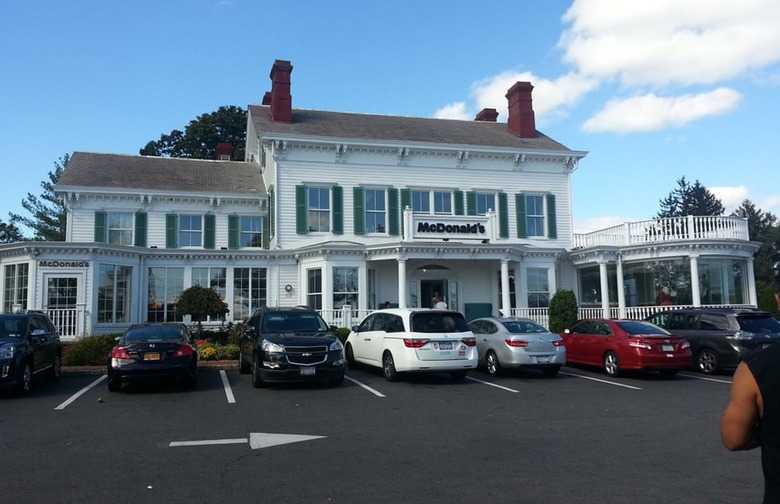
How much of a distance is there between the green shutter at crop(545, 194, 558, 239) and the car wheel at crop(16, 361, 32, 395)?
21046mm

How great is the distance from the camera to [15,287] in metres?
21.5

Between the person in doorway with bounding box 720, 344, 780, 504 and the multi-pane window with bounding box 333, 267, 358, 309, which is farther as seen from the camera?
the multi-pane window with bounding box 333, 267, 358, 309

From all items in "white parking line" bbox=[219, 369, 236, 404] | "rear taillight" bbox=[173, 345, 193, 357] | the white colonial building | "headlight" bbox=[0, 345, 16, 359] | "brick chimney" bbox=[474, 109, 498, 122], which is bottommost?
"white parking line" bbox=[219, 369, 236, 404]

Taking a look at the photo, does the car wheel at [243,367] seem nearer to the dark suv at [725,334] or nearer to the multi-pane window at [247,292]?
the multi-pane window at [247,292]

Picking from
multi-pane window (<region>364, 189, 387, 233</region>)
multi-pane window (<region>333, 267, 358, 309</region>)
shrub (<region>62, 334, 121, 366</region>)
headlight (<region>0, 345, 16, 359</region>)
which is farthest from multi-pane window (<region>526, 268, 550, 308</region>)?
headlight (<region>0, 345, 16, 359</region>)

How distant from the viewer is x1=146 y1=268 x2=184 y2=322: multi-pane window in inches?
941

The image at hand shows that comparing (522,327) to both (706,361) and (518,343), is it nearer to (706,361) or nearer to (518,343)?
(518,343)

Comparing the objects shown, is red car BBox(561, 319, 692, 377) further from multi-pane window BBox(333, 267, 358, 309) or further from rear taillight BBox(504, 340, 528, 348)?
multi-pane window BBox(333, 267, 358, 309)

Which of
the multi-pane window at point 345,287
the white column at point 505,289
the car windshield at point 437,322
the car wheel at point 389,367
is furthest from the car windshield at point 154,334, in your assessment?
the white column at point 505,289

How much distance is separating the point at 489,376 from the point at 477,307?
1094 cm

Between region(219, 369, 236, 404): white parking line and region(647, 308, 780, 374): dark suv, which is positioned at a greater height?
region(647, 308, 780, 374): dark suv

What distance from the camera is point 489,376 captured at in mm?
15078

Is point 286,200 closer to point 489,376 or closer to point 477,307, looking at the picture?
point 477,307

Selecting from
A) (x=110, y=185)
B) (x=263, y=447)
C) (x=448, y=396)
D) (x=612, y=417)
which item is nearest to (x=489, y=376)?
(x=448, y=396)
